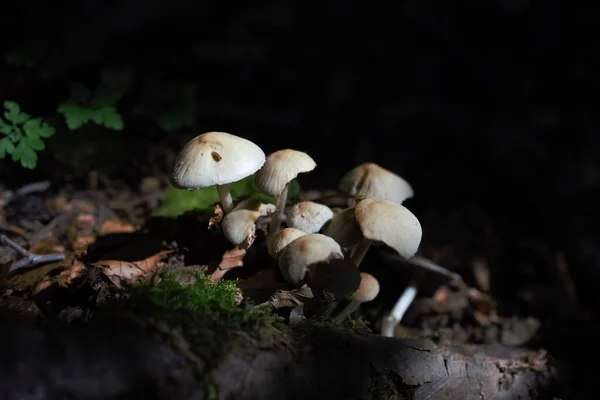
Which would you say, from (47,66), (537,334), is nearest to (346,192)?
(537,334)

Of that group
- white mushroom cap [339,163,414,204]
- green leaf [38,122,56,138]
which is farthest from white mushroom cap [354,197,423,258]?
green leaf [38,122,56,138]

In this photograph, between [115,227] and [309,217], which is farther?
[115,227]

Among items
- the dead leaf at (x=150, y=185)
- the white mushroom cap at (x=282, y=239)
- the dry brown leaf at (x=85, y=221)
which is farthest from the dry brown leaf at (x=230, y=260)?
the dead leaf at (x=150, y=185)

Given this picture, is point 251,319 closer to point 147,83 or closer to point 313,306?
point 313,306

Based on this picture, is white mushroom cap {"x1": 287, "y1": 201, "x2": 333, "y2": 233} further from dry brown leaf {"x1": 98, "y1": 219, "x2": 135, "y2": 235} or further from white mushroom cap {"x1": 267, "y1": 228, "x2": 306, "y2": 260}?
dry brown leaf {"x1": 98, "y1": 219, "x2": 135, "y2": 235}

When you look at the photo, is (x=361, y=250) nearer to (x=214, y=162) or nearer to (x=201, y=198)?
(x=214, y=162)

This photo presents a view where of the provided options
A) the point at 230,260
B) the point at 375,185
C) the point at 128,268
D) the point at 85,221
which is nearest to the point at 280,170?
the point at 375,185

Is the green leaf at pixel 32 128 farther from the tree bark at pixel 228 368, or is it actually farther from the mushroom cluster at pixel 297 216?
the tree bark at pixel 228 368
